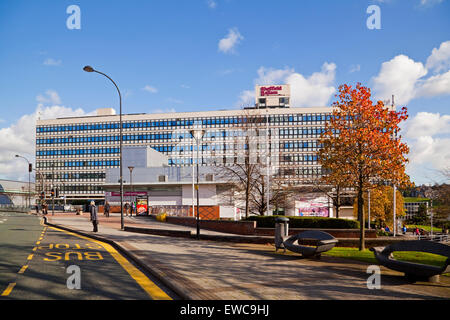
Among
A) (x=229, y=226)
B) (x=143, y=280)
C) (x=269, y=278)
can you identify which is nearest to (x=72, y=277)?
(x=143, y=280)

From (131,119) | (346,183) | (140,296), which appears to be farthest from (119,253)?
(131,119)

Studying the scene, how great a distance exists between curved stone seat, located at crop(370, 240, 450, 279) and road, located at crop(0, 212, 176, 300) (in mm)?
5499

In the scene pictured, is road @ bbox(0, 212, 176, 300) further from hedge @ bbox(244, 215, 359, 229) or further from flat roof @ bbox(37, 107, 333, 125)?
flat roof @ bbox(37, 107, 333, 125)

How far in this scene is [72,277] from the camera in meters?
8.30

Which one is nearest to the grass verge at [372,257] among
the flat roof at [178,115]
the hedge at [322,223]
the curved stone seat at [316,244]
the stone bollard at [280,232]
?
the curved stone seat at [316,244]

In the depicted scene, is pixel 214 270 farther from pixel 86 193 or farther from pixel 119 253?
pixel 86 193

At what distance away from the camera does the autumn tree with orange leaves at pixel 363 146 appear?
14820 mm

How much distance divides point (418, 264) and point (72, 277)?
318 inches

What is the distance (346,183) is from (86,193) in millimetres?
93660

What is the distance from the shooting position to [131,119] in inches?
3750

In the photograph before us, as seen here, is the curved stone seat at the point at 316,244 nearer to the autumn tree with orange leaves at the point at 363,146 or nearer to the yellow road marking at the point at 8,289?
the autumn tree with orange leaves at the point at 363,146

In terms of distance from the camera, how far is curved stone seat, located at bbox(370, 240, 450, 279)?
8122 mm

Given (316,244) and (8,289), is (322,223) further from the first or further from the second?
(8,289)

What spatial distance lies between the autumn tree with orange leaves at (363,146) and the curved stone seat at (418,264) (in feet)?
Result: 18.7
